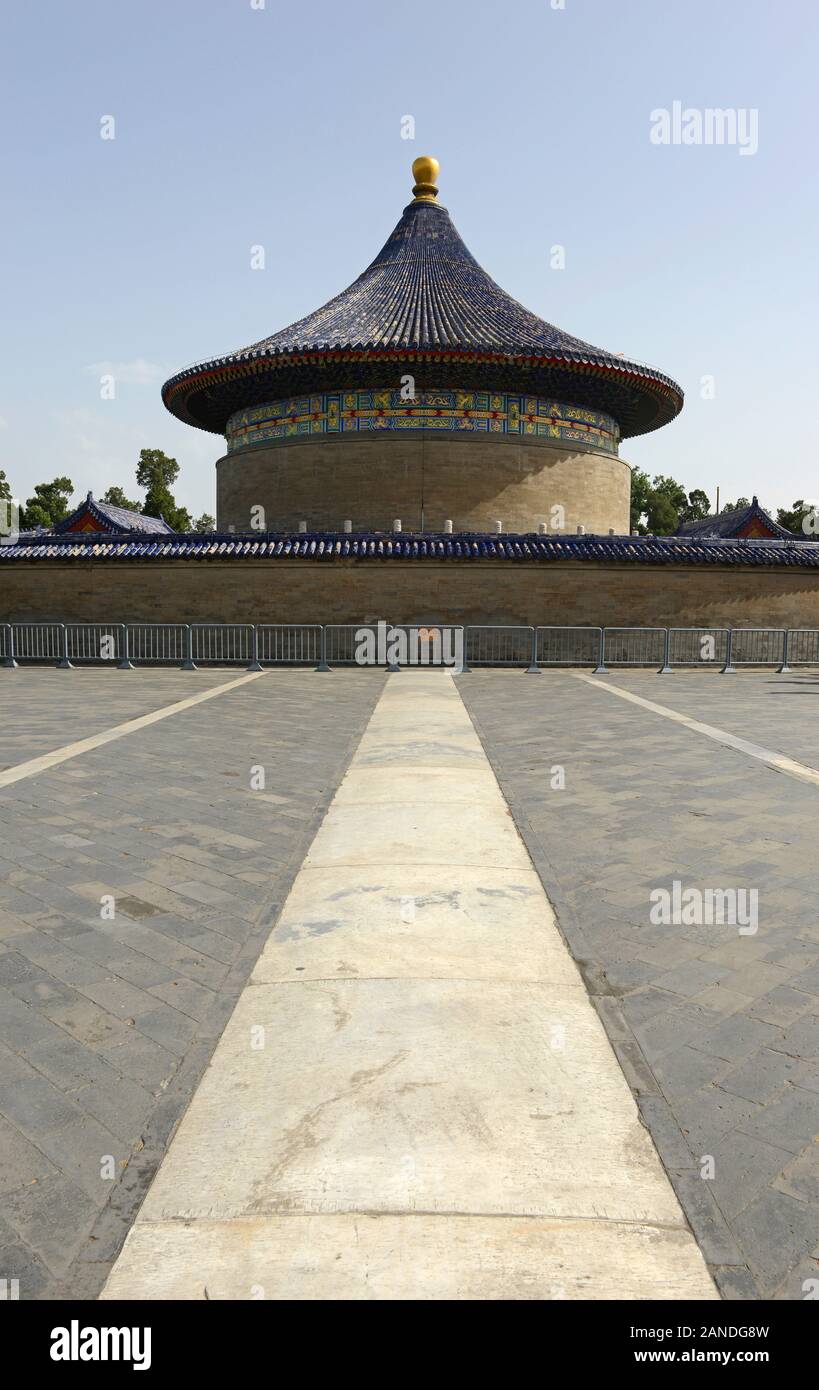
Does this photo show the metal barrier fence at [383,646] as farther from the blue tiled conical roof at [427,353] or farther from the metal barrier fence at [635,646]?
the blue tiled conical roof at [427,353]

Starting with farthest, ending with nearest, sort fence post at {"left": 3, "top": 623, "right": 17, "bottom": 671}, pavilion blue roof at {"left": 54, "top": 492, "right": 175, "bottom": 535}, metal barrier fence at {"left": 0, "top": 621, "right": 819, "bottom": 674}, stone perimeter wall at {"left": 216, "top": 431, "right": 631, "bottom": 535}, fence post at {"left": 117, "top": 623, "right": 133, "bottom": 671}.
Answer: pavilion blue roof at {"left": 54, "top": 492, "right": 175, "bottom": 535}, stone perimeter wall at {"left": 216, "top": 431, "right": 631, "bottom": 535}, metal barrier fence at {"left": 0, "top": 621, "right": 819, "bottom": 674}, fence post at {"left": 3, "top": 623, "right": 17, "bottom": 671}, fence post at {"left": 117, "top": 623, "right": 133, "bottom": 671}

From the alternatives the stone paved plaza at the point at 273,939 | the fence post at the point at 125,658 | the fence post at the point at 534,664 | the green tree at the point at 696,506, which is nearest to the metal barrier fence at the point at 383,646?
the fence post at the point at 125,658

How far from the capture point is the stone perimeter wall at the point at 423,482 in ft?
80.6

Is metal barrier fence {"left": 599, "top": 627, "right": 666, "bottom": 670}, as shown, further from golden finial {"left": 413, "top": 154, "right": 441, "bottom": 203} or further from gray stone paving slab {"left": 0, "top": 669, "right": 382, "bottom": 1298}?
golden finial {"left": 413, "top": 154, "right": 441, "bottom": 203}

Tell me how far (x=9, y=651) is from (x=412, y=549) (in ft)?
29.2

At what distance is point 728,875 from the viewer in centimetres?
497

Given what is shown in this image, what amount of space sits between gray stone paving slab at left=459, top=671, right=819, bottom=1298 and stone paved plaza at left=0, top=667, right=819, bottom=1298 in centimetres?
1

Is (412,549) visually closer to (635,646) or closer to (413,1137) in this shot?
(635,646)

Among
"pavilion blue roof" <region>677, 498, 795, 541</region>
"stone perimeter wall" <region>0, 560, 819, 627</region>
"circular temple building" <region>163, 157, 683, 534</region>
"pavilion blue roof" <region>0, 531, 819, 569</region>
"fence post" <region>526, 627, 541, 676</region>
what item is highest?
"circular temple building" <region>163, 157, 683, 534</region>

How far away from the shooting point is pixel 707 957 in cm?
391

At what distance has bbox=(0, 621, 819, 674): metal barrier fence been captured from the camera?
18.8m

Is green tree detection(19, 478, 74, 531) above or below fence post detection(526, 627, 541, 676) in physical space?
above

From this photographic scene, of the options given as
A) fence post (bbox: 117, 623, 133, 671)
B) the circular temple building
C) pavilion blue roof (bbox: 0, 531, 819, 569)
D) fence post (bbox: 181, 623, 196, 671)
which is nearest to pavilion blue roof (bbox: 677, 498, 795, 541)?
the circular temple building
